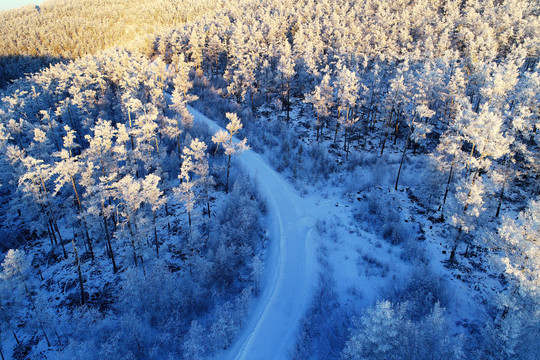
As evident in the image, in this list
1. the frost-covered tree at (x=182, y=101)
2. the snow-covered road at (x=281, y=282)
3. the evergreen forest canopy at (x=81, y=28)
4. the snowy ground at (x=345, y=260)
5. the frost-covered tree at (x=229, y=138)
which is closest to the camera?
the snow-covered road at (x=281, y=282)

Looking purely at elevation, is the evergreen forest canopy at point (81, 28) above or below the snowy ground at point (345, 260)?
above

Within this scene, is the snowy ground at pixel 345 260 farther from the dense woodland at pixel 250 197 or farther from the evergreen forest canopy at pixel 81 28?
the evergreen forest canopy at pixel 81 28

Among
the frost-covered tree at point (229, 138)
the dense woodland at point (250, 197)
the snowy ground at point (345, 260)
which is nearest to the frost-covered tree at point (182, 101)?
the dense woodland at point (250, 197)

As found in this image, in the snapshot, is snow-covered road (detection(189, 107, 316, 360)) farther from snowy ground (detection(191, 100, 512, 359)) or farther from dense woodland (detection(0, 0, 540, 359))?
dense woodland (detection(0, 0, 540, 359))

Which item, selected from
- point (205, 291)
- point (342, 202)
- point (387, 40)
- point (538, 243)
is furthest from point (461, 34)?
point (205, 291)

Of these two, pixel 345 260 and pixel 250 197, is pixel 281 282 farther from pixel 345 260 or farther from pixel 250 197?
pixel 250 197
